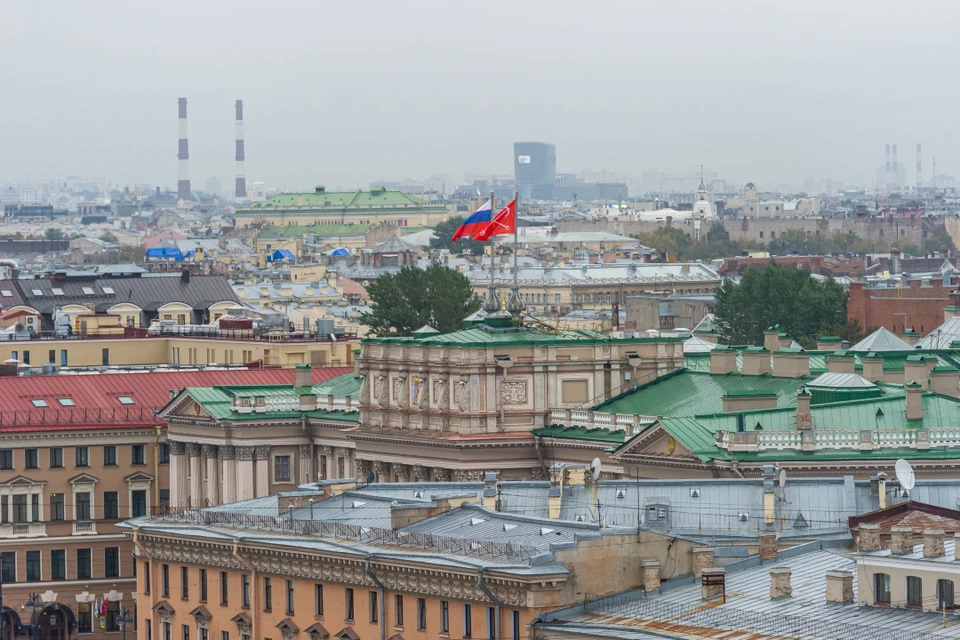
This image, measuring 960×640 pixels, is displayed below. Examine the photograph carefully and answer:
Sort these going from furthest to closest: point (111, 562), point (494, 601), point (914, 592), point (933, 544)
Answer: point (111, 562) → point (494, 601) → point (933, 544) → point (914, 592)

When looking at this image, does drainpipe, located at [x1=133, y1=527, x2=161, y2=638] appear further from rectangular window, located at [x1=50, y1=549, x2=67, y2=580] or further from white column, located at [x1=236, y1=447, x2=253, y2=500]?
rectangular window, located at [x1=50, y1=549, x2=67, y2=580]

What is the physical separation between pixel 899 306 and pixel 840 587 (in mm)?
97657

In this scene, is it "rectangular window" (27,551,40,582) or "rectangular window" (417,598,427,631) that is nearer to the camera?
"rectangular window" (417,598,427,631)

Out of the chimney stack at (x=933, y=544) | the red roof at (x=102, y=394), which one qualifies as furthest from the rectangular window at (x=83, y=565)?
the chimney stack at (x=933, y=544)

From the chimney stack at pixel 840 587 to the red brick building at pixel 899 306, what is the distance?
90499 mm

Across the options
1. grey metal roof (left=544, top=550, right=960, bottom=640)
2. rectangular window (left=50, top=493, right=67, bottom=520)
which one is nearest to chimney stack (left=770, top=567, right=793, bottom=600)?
grey metal roof (left=544, top=550, right=960, bottom=640)

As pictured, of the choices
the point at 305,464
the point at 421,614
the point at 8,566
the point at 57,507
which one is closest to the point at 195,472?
the point at 305,464

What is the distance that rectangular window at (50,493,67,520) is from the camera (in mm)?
91438

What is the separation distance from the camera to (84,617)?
8981 cm

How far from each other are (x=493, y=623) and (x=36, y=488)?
1514 inches

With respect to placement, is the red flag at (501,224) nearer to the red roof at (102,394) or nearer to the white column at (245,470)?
the white column at (245,470)

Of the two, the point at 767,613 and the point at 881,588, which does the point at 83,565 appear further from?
the point at 881,588

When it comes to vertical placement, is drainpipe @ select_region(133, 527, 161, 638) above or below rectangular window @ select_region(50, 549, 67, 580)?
above

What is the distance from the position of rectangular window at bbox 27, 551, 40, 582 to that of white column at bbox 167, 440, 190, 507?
417cm
